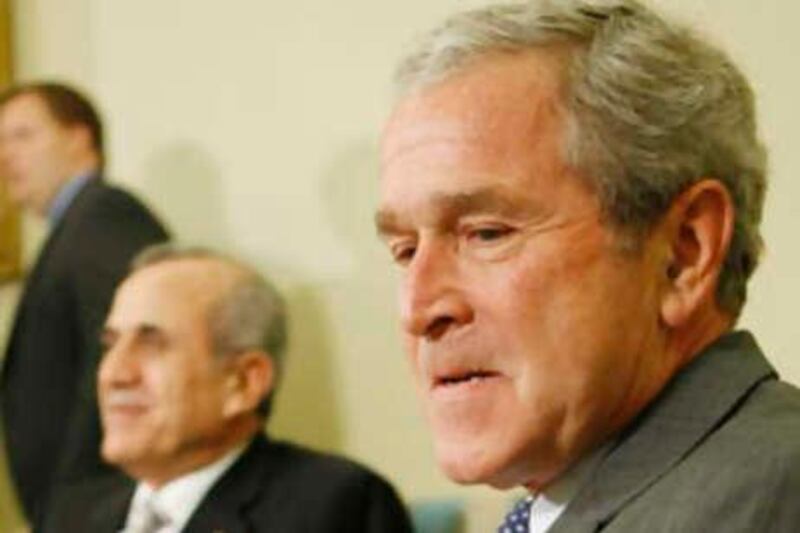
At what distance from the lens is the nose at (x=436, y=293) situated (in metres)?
1.10

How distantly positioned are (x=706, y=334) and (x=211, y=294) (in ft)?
5.55

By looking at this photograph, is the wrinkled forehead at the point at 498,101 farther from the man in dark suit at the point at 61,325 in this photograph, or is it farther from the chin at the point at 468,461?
the man in dark suit at the point at 61,325

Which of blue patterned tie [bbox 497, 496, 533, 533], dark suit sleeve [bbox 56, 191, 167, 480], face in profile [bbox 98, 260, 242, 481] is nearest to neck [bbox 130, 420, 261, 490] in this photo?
face in profile [bbox 98, 260, 242, 481]

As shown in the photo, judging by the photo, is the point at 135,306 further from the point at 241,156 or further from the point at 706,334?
the point at 706,334

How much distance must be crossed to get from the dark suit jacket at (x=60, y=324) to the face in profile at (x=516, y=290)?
234 centimetres

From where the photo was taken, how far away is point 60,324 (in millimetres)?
3455

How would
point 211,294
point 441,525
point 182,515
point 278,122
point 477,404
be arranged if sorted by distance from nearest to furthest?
point 477,404 < point 182,515 < point 211,294 < point 441,525 < point 278,122

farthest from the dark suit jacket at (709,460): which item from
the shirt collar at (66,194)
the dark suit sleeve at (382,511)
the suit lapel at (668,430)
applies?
the shirt collar at (66,194)

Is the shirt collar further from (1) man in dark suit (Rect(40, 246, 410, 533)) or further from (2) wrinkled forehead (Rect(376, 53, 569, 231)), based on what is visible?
(2) wrinkled forehead (Rect(376, 53, 569, 231))

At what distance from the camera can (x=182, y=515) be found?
102 inches

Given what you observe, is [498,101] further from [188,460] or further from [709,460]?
[188,460]

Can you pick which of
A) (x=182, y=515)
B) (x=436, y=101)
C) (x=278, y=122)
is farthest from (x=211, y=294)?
(x=436, y=101)

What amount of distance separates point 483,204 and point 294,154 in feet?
8.44

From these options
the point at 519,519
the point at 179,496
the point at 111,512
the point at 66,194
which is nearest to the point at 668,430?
the point at 519,519
